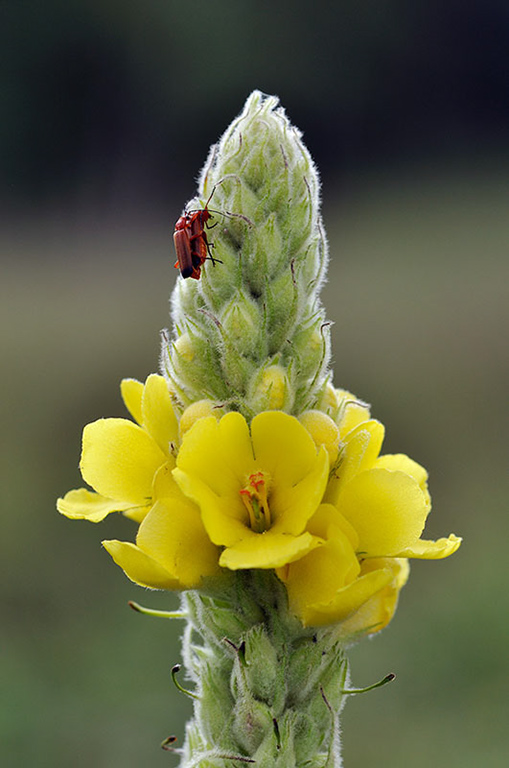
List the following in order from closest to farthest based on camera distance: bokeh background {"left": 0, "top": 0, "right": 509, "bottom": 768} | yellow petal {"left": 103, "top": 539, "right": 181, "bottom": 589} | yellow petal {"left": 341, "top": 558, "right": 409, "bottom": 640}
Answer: yellow petal {"left": 103, "top": 539, "right": 181, "bottom": 589} < yellow petal {"left": 341, "top": 558, "right": 409, "bottom": 640} < bokeh background {"left": 0, "top": 0, "right": 509, "bottom": 768}

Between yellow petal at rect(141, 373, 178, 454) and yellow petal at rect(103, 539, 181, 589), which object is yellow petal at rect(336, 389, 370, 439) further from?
yellow petal at rect(103, 539, 181, 589)

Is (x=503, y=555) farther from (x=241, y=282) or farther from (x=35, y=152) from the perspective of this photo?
(x=35, y=152)

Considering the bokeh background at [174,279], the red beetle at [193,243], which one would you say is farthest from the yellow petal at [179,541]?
the bokeh background at [174,279]

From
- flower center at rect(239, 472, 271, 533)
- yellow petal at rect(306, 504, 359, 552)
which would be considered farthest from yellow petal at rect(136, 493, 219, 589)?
yellow petal at rect(306, 504, 359, 552)

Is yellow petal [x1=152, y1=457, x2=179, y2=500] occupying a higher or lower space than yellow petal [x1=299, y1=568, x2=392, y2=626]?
A: higher

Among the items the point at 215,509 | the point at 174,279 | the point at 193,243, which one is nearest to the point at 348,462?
the point at 215,509

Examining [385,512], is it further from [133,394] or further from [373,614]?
[133,394]

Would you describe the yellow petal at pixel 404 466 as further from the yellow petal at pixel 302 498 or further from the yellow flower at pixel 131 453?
the yellow flower at pixel 131 453
